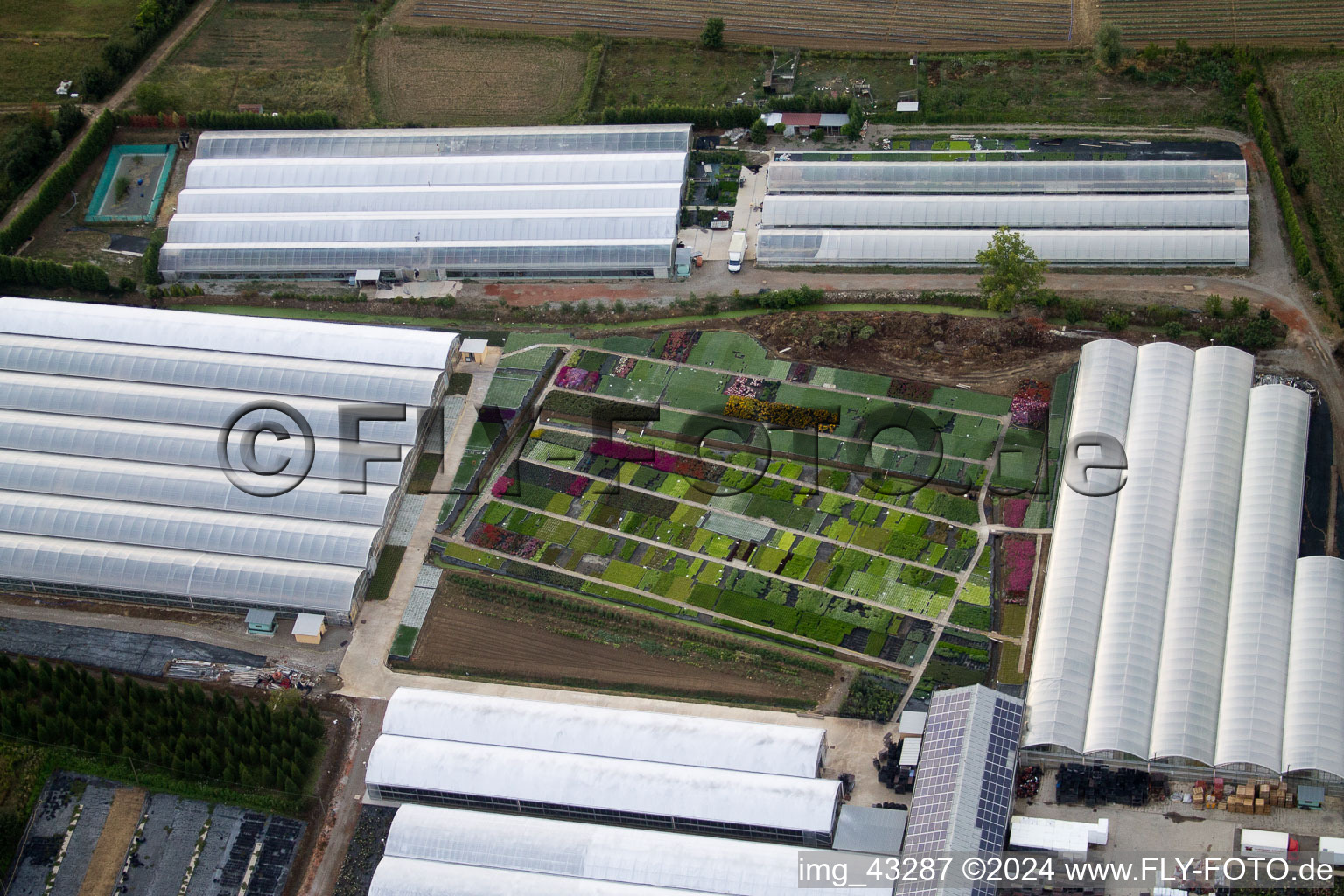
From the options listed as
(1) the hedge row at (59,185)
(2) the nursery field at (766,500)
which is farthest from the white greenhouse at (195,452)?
(1) the hedge row at (59,185)

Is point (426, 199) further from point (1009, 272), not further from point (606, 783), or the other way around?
point (606, 783)

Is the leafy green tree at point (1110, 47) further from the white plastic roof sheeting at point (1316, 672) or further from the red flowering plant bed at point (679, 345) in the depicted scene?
the white plastic roof sheeting at point (1316, 672)

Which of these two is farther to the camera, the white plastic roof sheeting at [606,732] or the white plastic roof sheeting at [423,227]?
the white plastic roof sheeting at [423,227]

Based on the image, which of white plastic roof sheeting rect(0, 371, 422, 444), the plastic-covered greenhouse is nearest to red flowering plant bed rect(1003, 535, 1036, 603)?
the plastic-covered greenhouse

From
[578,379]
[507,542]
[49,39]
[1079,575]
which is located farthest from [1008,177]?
[49,39]

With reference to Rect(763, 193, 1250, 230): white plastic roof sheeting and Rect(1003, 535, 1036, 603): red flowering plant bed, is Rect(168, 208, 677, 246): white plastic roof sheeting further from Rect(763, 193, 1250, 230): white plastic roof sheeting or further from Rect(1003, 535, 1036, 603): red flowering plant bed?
Rect(1003, 535, 1036, 603): red flowering plant bed

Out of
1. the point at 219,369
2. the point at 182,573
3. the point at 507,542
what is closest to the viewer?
the point at 182,573

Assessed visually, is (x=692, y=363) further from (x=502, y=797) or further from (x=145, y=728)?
(x=145, y=728)
